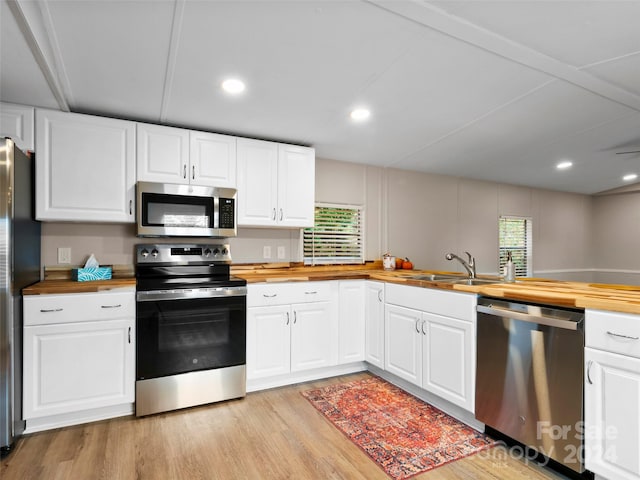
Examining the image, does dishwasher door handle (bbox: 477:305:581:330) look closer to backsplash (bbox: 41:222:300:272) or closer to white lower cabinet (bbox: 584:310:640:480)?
white lower cabinet (bbox: 584:310:640:480)

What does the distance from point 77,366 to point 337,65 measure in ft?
8.16

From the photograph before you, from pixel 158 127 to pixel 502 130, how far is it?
296cm

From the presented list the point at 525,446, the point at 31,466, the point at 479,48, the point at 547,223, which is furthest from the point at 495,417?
the point at 547,223

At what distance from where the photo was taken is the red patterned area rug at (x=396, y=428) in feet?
6.50

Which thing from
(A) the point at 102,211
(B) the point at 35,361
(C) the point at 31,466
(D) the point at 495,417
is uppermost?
(A) the point at 102,211

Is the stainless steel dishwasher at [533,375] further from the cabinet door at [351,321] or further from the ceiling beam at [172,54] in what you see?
the ceiling beam at [172,54]

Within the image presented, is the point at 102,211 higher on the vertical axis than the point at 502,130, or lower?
lower

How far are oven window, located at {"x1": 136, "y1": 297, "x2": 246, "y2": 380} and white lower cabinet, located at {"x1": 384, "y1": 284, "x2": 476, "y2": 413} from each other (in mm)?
1218

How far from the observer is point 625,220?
6.10 m

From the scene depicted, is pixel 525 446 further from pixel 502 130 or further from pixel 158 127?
pixel 158 127

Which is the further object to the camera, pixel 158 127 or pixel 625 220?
pixel 625 220

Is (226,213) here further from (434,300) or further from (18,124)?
(434,300)

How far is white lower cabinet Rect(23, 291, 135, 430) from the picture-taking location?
7.14 feet

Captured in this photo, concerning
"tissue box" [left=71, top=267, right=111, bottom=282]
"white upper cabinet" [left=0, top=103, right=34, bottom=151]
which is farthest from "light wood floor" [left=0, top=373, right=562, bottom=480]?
"white upper cabinet" [left=0, top=103, right=34, bottom=151]
